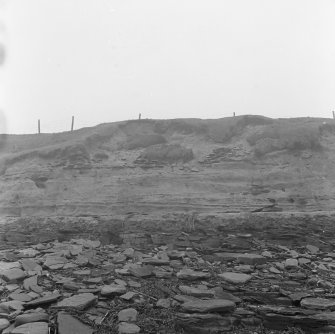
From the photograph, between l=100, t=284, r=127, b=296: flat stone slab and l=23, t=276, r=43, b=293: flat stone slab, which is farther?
l=23, t=276, r=43, b=293: flat stone slab

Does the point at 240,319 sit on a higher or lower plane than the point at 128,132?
lower

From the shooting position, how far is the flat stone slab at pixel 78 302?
8.08 metres

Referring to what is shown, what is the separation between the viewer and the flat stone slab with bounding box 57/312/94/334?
23.4 feet

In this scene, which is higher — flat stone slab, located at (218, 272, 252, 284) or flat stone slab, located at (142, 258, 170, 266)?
flat stone slab, located at (218, 272, 252, 284)

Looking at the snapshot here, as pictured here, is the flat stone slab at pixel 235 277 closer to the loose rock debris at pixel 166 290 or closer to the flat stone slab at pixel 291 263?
the loose rock debris at pixel 166 290

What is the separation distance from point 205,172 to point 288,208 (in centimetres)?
393

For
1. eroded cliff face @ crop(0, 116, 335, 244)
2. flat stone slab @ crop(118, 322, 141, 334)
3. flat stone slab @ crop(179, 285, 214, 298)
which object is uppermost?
eroded cliff face @ crop(0, 116, 335, 244)

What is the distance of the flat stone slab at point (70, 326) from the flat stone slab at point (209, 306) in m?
2.05

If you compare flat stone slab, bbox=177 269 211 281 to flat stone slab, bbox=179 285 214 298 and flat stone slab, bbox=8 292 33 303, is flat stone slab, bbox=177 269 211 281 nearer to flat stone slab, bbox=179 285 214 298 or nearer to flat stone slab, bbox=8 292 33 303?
flat stone slab, bbox=179 285 214 298

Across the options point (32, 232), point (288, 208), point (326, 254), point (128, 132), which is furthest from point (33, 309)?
point (128, 132)

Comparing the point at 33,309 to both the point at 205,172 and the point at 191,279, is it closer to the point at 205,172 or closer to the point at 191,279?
the point at 191,279

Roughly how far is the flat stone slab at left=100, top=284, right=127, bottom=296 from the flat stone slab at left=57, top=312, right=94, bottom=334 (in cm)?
143

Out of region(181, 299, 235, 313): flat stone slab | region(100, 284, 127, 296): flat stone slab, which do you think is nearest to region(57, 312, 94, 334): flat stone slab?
region(100, 284, 127, 296): flat stone slab

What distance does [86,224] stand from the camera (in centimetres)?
1503
